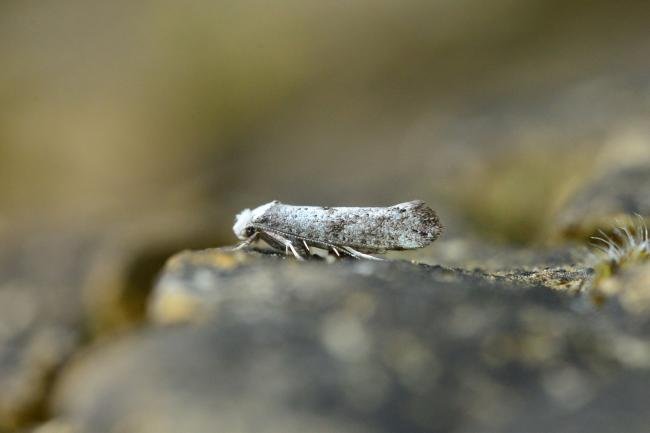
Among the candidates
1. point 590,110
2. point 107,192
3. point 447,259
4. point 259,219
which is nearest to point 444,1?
point 590,110

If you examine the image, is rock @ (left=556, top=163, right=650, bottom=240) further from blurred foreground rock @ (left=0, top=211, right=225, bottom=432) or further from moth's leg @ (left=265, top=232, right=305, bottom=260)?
blurred foreground rock @ (left=0, top=211, right=225, bottom=432)

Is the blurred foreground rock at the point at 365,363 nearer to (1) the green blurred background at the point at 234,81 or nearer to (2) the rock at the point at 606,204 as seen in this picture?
(2) the rock at the point at 606,204

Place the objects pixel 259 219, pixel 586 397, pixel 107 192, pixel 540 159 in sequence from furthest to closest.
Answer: pixel 107 192 → pixel 540 159 → pixel 259 219 → pixel 586 397

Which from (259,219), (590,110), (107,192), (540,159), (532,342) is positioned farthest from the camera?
(107,192)

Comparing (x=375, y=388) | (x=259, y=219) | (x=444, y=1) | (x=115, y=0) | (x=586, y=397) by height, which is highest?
(x=444, y=1)

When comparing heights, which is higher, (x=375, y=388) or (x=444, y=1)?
(x=444, y=1)

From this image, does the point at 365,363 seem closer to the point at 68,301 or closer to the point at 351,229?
the point at 351,229

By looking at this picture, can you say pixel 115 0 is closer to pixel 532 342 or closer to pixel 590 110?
pixel 590 110

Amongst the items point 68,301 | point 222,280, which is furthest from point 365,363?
point 68,301
